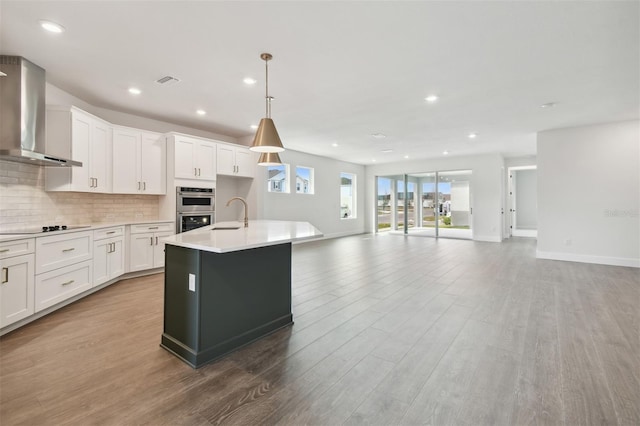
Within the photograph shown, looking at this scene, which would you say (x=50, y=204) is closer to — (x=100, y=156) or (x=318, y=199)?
(x=100, y=156)

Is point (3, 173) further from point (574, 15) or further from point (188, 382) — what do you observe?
point (574, 15)

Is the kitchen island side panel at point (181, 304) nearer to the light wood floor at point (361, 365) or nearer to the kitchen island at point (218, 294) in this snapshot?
the kitchen island at point (218, 294)

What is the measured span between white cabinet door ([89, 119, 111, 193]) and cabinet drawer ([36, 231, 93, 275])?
989mm

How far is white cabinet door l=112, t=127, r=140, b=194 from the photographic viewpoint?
461cm

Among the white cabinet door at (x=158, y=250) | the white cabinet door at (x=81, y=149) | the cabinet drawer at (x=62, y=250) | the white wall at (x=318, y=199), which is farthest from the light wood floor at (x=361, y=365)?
the white wall at (x=318, y=199)

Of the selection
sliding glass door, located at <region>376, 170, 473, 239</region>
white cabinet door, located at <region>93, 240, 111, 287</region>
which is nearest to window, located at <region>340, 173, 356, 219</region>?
sliding glass door, located at <region>376, 170, 473, 239</region>

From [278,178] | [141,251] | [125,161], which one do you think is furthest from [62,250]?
[278,178]

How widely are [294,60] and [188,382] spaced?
Answer: 10.3 ft

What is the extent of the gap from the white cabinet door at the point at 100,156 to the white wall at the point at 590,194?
Result: 8.25 meters

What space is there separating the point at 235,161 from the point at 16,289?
4.14 m

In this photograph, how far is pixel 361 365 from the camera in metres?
2.17

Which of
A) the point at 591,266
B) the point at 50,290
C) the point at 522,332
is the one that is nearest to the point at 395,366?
the point at 522,332

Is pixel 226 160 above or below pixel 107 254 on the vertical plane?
above

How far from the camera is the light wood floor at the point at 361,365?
5.51 feet
